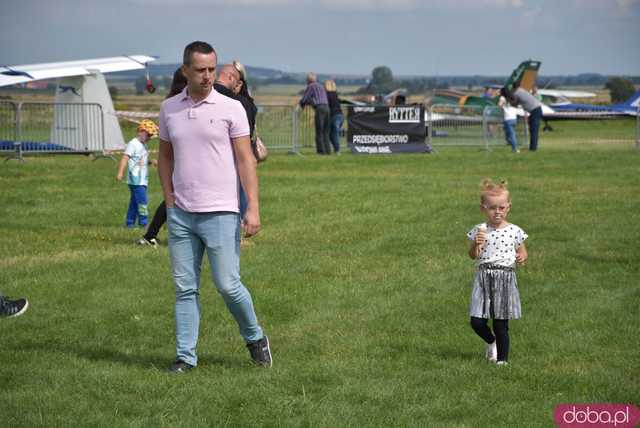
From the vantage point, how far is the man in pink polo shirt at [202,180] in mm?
6656

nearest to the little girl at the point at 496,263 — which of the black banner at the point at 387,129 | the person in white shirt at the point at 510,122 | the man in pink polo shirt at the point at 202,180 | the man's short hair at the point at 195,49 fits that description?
the man in pink polo shirt at the point at 202,180

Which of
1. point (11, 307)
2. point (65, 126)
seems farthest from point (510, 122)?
point (11, 307)

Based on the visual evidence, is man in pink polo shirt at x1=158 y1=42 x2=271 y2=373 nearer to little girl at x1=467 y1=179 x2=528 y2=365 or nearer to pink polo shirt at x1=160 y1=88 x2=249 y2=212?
pink polo shirt at x1=160 y1=88 x2=249 y2=212

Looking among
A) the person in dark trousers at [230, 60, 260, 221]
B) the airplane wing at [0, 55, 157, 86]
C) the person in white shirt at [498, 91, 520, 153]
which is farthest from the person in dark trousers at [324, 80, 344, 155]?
the person in dark trousers at [230, 60, 260, 221]

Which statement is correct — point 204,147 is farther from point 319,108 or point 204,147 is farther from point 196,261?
point 319,108

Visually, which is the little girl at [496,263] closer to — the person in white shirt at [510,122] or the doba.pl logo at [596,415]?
the doba.pl logo at [596,415]

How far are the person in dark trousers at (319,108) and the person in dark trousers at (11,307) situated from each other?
1938 centimetres

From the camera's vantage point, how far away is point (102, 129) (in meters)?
26.4

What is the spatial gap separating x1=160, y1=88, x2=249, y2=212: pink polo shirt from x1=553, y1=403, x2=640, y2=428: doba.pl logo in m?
2.38

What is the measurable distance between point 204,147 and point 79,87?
23.4 m

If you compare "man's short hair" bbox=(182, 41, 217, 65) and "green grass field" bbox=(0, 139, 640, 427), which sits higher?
"man's short hair" bbox=(182, 41, 217, 65)

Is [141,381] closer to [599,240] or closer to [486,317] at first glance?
[486,317]

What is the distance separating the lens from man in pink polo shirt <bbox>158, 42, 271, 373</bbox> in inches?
262

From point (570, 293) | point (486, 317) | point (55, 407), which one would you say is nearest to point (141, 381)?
point (55, 407)
